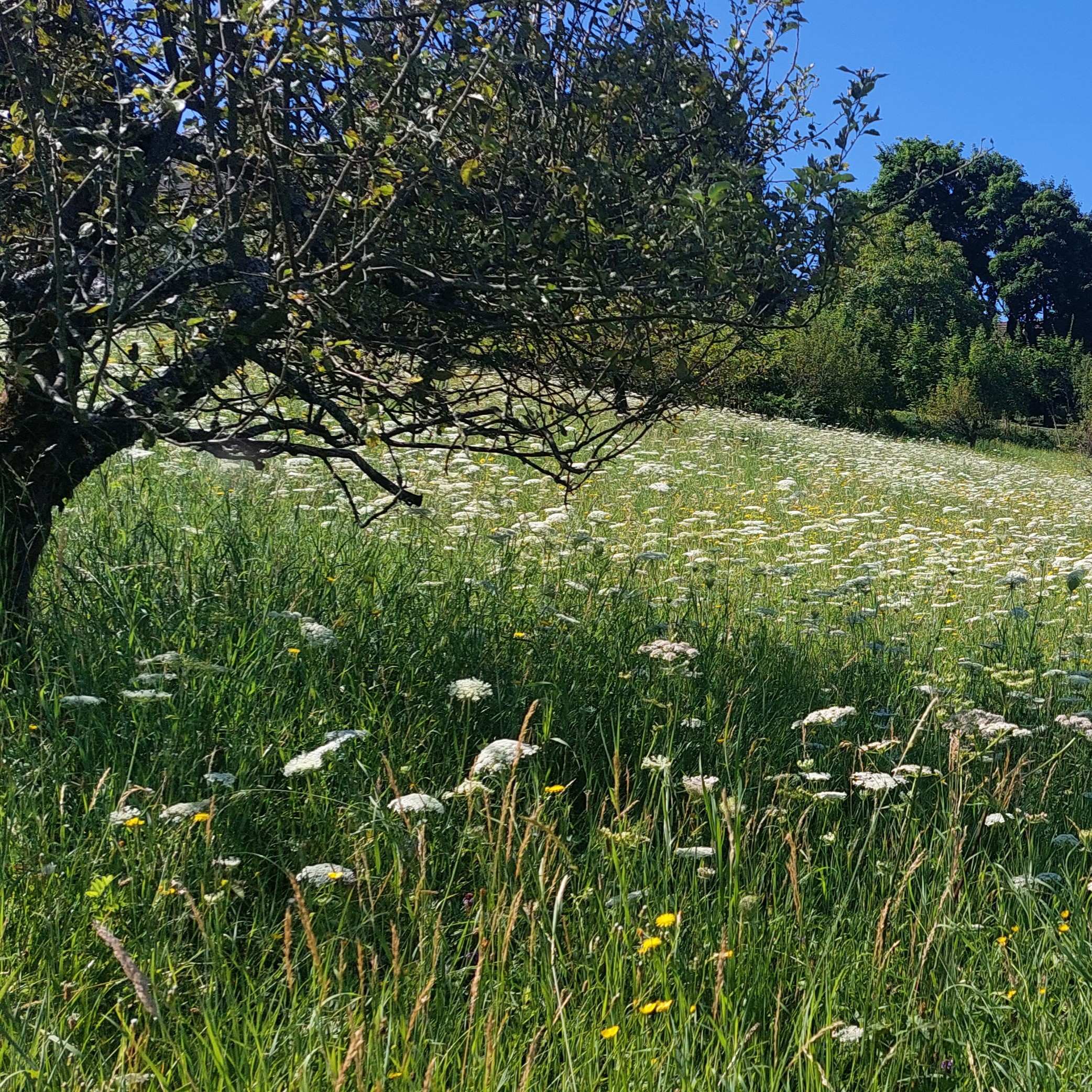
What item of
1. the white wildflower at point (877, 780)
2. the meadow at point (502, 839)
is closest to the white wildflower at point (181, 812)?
the meadow at point (502, 839)

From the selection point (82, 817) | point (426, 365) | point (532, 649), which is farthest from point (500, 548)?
point (82, 817)

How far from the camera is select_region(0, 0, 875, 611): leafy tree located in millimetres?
2770

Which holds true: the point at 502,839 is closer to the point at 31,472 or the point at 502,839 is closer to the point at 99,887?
the point at 99,887

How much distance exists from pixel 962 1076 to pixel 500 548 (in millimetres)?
4709

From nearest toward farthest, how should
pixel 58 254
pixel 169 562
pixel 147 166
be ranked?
pixel 58 254 → pixel 147 166 → pixel 169 562

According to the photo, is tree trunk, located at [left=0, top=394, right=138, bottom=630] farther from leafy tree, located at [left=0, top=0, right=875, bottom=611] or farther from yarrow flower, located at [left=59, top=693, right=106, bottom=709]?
yarrow flower, located at [left=59, top=693, right=106, bottom=709]

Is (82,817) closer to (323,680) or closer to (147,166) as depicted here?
(323,680)

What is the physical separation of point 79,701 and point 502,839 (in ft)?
4.06

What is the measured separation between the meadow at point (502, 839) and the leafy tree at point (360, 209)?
76cm

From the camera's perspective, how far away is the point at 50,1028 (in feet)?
6.34

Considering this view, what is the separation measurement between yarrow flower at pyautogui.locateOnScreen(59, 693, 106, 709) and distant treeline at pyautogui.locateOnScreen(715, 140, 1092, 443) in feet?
11.6

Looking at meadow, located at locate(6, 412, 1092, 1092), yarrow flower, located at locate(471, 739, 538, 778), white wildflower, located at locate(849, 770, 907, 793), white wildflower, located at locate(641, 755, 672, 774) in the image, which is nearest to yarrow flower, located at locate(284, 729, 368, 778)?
meadow, located at locate(6, 412, 1092, 1092)

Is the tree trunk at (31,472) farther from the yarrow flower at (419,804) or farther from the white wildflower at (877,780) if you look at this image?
the white wildflower at (877,780)

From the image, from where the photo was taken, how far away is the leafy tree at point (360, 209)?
277 centimetres
